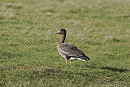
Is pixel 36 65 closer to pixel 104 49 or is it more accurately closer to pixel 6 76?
pixel 6 76

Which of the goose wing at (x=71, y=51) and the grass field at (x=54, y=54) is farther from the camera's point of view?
the goose wing at (x=71, y=51)

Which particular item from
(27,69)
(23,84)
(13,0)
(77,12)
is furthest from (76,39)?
(13,0)

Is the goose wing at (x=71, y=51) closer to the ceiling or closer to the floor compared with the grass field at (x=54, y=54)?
closer to the ceiling

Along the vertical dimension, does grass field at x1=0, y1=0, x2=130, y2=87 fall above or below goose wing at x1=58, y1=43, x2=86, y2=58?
below

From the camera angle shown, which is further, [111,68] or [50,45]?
[50,45]

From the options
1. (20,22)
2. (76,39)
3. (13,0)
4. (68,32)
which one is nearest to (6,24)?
(20,22)

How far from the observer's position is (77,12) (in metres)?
28.5

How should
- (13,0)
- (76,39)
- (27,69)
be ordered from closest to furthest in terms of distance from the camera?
(27,69) → (76,39) → (13,0)

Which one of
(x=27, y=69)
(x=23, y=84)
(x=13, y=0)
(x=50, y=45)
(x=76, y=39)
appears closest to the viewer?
(x=23, y=84)

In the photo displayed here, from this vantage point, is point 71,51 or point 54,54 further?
point 54,54

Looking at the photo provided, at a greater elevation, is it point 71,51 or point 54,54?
point 71,51

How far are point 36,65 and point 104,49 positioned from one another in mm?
4865

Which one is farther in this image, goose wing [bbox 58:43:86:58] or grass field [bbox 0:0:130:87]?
goose wing [bbox 58:43:86:58]

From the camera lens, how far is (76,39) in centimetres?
1630
